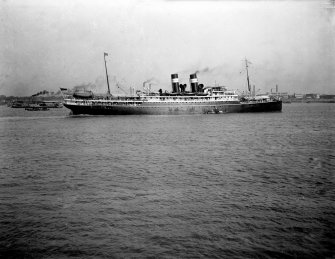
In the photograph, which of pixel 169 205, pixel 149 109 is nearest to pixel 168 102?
pixel 149 109

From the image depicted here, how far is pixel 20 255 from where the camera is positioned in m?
6.86

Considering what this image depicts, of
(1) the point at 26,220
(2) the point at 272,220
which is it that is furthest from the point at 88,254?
(2) the point at 272,220

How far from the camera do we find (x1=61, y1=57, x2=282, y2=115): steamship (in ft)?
193

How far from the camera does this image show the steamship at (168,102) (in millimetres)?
58719

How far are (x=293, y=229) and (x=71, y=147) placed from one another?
18.8 metres

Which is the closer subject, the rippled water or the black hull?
the rippled water

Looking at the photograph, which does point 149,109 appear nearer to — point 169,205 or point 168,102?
point 168,102

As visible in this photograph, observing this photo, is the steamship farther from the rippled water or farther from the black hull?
the rippled water

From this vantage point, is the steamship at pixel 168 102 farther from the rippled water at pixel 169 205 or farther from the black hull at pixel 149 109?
the rippled water at pixel 169 205

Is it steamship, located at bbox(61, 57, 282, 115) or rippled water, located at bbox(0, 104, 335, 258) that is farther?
steamship, located at bbox(61, 57, 282, 115)

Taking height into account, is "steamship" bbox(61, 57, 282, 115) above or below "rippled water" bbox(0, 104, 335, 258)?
above

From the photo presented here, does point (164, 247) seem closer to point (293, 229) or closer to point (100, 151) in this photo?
point (293, 229)

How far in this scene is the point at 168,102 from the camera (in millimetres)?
59531

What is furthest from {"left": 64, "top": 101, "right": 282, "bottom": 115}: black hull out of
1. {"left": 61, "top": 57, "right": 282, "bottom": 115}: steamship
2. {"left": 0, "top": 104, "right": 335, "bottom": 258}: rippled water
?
{"left": 0, "top": 104, "right": 335, "bottom": 258}: rippled water
